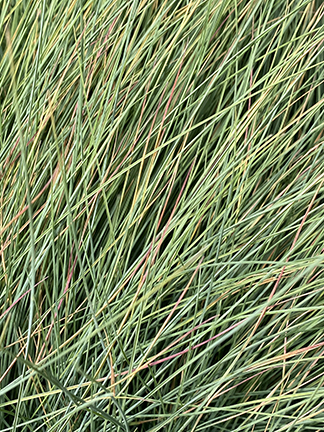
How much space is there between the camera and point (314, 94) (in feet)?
2.38

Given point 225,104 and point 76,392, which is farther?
point 225,104

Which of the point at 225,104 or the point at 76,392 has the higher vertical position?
the point at 225,104

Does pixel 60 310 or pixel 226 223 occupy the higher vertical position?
pixel 226 223

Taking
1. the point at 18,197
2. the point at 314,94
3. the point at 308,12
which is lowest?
the point at 18,197

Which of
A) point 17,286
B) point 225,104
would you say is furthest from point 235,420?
point 225,104

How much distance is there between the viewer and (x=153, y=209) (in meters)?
0.63

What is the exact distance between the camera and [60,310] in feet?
1.95

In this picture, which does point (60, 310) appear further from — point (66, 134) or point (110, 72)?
point (110, 72)

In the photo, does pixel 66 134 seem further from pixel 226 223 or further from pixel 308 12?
pixel 308 12

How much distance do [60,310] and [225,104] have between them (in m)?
0.40

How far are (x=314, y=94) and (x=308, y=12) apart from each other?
13 cm

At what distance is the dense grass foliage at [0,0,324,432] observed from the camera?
0.56 m

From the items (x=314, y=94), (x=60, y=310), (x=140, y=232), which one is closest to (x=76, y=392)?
(x=60, y=310)

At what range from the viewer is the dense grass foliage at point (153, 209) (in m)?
0.56
